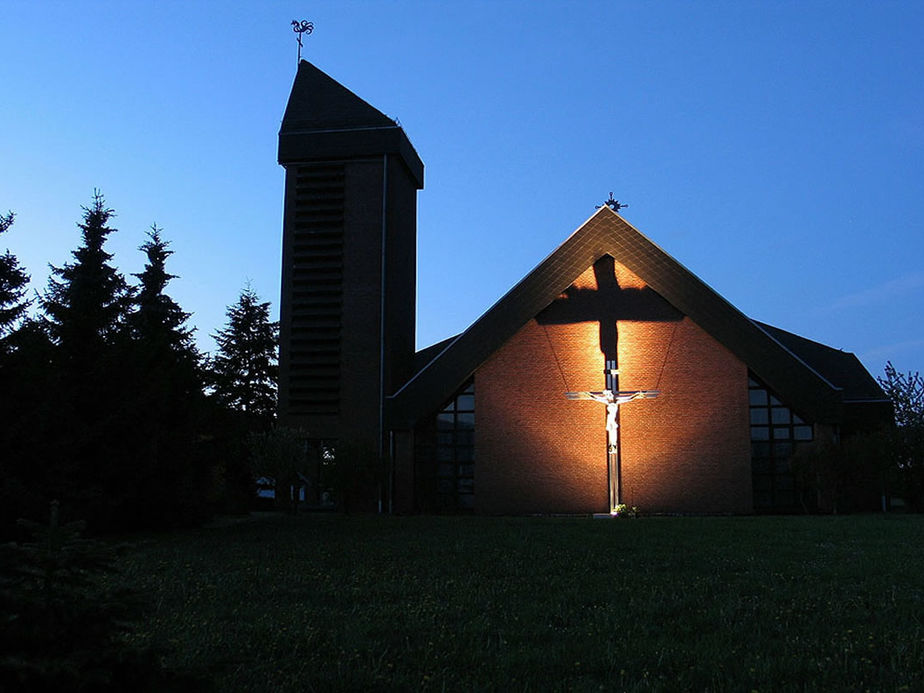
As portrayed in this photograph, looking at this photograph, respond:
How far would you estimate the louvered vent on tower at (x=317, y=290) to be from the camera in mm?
32031

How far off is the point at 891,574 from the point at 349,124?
27.5m

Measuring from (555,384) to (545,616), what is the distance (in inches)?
922

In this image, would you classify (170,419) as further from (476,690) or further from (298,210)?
(476,690)

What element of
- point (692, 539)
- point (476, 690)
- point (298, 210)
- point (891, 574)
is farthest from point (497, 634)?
point (298, 210)

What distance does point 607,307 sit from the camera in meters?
30.5

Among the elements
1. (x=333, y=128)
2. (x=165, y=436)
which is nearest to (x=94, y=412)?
(x=165, y=436)

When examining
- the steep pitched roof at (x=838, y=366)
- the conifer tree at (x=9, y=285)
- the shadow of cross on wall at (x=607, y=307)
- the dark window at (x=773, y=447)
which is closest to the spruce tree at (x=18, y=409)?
the conifer tree at (x=9, y=285)

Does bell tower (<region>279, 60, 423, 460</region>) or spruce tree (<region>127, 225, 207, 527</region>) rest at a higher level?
bell tower (<region>279, 60, 423, 460</region>)

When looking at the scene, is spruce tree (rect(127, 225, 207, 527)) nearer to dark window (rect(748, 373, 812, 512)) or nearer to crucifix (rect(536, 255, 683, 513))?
crucifix (rect(536, 255, 683, 513))

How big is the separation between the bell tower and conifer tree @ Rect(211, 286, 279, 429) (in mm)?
12886

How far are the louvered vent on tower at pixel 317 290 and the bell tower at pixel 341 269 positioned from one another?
0.04 meters

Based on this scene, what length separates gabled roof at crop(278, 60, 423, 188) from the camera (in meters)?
32.8

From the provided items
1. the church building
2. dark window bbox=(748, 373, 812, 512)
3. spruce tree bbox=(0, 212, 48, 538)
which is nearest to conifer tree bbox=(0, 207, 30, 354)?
spruce tree bbox=(0, 212, 48, 538)

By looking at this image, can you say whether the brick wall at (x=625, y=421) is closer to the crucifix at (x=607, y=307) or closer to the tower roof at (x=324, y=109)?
the crucifix at (x=607, y=307)
